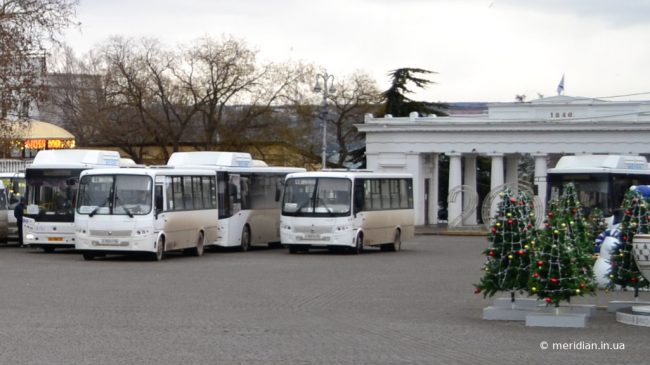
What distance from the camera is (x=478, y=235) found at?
65.2m

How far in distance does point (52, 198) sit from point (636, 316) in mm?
23422

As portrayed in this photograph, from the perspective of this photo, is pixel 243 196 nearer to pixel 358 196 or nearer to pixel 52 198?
pixel 358 196

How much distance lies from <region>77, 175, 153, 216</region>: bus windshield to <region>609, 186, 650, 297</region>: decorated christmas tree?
57.8 ft

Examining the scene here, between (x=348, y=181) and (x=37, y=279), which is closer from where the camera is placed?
(x=37, y=279)

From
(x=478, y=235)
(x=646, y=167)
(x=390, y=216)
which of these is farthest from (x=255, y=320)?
(x=478, y=235)

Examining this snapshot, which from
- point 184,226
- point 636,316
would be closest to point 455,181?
point 184,226

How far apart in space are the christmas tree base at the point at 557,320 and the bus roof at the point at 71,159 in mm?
23639

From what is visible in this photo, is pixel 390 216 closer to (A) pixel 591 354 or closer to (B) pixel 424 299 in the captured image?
(B) pixel 424 299

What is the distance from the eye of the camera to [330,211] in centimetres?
3878

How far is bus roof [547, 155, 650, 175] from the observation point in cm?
4284

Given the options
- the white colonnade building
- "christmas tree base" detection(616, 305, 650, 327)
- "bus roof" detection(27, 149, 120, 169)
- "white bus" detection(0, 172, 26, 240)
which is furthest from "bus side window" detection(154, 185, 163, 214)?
the white colonnade building

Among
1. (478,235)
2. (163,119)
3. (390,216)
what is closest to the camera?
(390,216)

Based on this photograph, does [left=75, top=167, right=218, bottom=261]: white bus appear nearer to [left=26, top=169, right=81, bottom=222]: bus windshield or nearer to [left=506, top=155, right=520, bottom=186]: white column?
[left=26, top=169, right=81, bottom=222]: bus windshield

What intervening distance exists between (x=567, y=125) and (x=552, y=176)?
3024 centimetres
